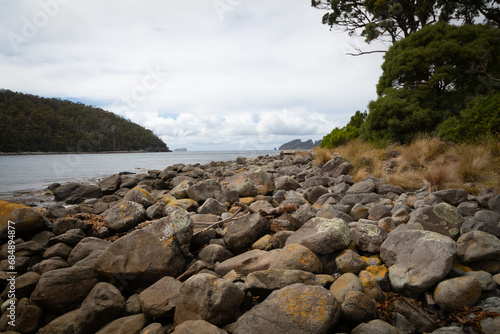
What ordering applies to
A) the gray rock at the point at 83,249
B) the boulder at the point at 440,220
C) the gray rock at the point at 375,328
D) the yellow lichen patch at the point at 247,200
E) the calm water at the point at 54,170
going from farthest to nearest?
the calm water at the point at 54,170
the yellow lichen patch at the point at 247,200
the gray rock at the point at 83,249
the boulder at the point at 440,220
the gray rock at the point at 375,328

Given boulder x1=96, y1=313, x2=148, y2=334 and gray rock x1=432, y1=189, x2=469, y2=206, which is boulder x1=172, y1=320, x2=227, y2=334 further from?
gray rock x1=432, y1=189, x2=469, y2=206

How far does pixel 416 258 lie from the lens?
262 cm

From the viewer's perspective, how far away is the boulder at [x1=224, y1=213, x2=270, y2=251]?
11.7 ft

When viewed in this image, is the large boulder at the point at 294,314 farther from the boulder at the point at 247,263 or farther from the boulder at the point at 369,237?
the boulder at the point at 369,237

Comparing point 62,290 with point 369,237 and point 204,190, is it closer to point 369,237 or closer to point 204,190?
point 369,237

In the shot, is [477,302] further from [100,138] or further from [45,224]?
[100,138]

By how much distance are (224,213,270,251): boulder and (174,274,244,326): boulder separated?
1.28 meters

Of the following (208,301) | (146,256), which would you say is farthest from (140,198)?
(208,301)

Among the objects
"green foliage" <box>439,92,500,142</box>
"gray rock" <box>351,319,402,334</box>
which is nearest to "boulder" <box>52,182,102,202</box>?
"gray rock" <box>351,319,402,334</box>

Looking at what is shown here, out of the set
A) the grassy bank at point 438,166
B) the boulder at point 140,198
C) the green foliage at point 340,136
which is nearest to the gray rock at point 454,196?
the grassy bank at point 438,166

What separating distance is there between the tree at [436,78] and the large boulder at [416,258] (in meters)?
8.46

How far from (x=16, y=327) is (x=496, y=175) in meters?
8.08

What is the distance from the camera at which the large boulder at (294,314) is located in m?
1.86

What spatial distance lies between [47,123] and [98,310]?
191 ft
